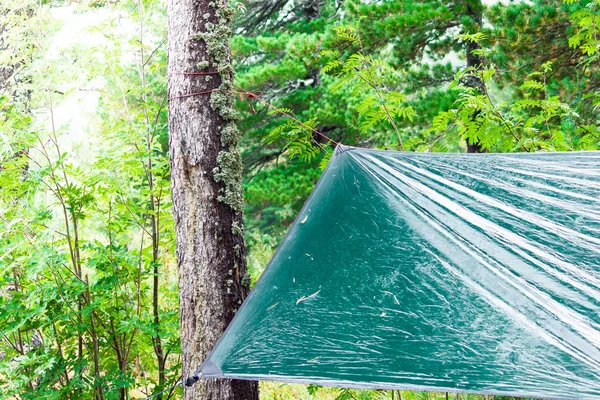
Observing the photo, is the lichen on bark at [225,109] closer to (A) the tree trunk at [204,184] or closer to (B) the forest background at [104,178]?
(A) the tree trunk at [204,184]

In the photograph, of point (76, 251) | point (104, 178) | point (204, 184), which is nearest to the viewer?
point (204, 184)

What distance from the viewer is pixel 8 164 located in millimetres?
2400

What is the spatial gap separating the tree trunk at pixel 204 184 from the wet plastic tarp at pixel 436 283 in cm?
39

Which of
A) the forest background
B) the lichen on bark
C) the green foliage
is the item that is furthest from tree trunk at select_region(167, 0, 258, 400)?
the green foliage

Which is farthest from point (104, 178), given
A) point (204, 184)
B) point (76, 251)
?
point (204, 184)

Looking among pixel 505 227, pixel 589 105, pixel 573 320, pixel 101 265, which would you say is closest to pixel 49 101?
pixel 101 265

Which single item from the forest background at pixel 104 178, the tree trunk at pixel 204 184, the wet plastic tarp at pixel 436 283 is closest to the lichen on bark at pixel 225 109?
the tree trunk at pixel 204 184

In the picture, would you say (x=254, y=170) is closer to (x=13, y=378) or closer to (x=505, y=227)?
(x=13, y=378)

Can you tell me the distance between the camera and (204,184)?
2051 millimetres

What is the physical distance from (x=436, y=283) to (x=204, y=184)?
3.20 feet

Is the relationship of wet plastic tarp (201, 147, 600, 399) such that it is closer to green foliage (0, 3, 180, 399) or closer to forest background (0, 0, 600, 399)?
forest background (0, 0, 600, 399)

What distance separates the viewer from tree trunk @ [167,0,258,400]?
1993 millimetres

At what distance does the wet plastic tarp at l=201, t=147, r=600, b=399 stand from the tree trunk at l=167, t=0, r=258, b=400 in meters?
0.39

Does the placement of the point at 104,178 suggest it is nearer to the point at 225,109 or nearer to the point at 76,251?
the point at 76,251
